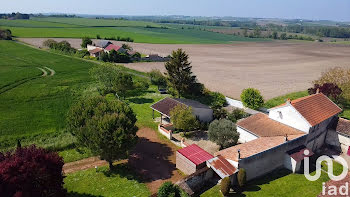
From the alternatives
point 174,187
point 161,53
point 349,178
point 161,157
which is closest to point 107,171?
point 161,157

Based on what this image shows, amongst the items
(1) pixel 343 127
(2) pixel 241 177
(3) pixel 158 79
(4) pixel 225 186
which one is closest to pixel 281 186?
(2) pixel 241 177

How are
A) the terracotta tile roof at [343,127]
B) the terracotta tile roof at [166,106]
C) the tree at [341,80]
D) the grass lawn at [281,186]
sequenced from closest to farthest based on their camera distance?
1. the grass lawn at [281,186]
2. the terracotta tile roof at [343,127]
3. the terracotta tile roof at [166,106]
4. the tree at [341,80]

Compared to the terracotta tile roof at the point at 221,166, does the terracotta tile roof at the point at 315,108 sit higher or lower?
higher

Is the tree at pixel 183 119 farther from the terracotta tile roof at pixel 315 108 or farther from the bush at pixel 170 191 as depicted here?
the bush at pixel 170 191

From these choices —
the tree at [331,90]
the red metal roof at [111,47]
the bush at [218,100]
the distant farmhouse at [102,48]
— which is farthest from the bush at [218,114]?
the red metal roof at [111,47]

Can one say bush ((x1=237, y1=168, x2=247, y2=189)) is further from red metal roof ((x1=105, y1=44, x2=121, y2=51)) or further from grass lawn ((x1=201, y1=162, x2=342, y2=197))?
red metal roof ((x1=105, y1=44, x2=121, y2=51))

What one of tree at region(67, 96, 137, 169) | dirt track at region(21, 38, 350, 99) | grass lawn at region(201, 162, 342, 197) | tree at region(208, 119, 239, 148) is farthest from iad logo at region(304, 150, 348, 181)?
dirt track at region(21, 38, 350, 99)

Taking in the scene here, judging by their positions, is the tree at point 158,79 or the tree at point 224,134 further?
the tree at point 158,79

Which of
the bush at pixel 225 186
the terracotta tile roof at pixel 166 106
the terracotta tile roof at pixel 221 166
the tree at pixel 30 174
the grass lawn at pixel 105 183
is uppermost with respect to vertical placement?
the tree at pixel 30 174

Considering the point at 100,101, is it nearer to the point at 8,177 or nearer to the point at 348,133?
the point at 8,177
